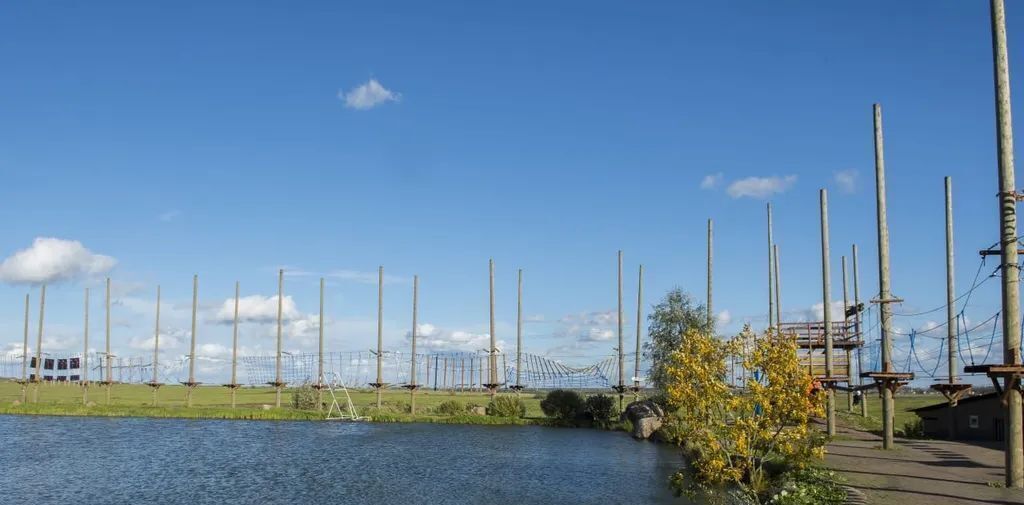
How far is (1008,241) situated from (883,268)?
9.91 m

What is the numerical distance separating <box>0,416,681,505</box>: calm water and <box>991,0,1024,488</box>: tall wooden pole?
440 inches

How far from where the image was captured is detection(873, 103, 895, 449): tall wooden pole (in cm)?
3328

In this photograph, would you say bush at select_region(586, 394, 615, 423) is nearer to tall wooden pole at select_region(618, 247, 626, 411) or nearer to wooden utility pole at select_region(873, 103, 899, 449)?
tall wooden pole at select_region(618, 247, 626, 411)

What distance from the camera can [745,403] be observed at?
79.1 feet

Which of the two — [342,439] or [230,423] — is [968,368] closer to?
[342,439]

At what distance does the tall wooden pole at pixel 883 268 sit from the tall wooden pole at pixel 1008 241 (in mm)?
9688

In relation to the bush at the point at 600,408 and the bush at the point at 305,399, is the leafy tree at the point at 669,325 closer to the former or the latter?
the bush at the point at 600,408

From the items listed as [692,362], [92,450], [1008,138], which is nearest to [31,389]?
[92,450]

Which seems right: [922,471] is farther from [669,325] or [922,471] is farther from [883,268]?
[669,325]

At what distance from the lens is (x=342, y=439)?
184ft

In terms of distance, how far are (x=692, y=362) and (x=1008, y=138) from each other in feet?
37.5

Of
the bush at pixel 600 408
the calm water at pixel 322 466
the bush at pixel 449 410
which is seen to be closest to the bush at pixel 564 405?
the bush at pixel 600 408

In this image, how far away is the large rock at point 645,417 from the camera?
57.1m

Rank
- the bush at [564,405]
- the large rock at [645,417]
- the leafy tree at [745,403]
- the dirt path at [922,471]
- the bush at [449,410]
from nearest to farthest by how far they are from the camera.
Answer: the dirt path at [922,471]
the leafy tree at [745,403]
the large rock at [645,417]
the bush at [564,405]
the bush at [449,410]
